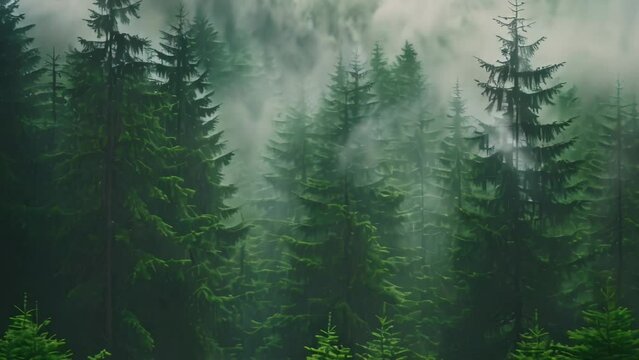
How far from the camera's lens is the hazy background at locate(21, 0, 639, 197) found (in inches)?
2554

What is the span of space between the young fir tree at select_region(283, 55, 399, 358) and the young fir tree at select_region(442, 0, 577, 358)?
3.86m

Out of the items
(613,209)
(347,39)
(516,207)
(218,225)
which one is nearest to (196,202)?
(218,225)

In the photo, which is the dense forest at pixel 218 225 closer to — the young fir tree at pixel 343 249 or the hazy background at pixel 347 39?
the young fir tree at pixel 343 249

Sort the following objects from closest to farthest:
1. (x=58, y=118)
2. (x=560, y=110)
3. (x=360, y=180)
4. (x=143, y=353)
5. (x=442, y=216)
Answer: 1. (x=143, y=353)
2. (x=360, y=180)
3. (x=58, y=118)
4. (x=442, y=216)
5. (x=560, y=110)

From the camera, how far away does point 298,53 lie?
3649 inches

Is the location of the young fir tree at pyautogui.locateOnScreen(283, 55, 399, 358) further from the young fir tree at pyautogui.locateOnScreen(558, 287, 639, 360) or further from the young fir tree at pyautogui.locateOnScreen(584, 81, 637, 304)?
the young fir tree at pyautogui.locateOnScreen(558, 287, 639, 360)

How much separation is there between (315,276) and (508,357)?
333 inches

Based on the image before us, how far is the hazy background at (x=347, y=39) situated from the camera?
64875 millimetres

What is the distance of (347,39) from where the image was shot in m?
106

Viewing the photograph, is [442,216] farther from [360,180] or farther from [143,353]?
[143,353]

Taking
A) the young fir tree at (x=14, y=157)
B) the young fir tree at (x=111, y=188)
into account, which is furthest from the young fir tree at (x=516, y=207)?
the young fir tree at (x=14, y=157)

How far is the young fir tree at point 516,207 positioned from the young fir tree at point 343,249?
12.7 feet

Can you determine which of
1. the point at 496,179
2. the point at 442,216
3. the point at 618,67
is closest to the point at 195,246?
the point at 496,179

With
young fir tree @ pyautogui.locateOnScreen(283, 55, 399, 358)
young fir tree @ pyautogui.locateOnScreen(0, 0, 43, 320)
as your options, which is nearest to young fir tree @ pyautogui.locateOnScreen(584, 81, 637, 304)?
young fir tree @ pyautogui.locateOnScreen(283, 55, 399, 358)
